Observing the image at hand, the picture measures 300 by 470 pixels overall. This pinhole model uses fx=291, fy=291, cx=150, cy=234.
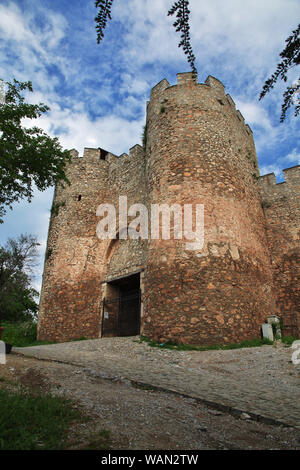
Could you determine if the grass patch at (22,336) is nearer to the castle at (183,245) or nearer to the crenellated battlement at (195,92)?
the castle at (183,245)

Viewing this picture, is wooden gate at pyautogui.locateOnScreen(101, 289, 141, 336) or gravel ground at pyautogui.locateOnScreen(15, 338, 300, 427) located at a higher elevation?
wooden gate at pyautogui.locateOnScreen(101, 289, 141, 336)

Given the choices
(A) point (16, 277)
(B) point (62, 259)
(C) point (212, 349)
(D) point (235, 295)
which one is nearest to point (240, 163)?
(D) point (235, 295)

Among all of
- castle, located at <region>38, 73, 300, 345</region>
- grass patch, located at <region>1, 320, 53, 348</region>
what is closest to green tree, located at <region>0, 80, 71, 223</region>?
castle, located at <region>38, 73, 300, 345</region>

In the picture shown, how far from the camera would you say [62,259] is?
13.8m

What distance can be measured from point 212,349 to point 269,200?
24.6 feet

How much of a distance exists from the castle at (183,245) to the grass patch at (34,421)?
5.41 meters

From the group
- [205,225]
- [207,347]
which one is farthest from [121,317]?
[205,225]

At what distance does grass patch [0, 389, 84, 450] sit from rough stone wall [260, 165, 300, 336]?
9346 millimetres

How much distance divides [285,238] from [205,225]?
435 centimetres

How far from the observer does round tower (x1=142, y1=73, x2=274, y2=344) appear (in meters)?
8.41

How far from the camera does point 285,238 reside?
458 inches

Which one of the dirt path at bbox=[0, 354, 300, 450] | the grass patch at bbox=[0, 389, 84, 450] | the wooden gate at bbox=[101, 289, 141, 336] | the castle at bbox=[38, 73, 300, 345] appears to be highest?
the castle at bbox=[38, 73, 300, 345]

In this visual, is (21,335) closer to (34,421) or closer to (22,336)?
(22,336)

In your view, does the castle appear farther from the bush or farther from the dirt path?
the dirt path
